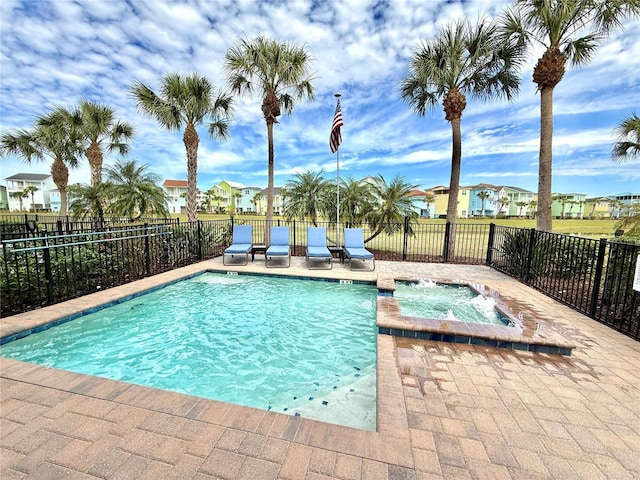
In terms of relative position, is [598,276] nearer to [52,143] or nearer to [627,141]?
[627,141]

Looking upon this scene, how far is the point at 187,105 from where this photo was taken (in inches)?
385

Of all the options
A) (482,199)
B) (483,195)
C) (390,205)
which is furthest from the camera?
(482,199)

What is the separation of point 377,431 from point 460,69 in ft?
35.6

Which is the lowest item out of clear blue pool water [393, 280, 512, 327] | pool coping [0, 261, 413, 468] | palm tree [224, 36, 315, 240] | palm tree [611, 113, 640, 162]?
clear blue pool water [393, 280, 512, 327]

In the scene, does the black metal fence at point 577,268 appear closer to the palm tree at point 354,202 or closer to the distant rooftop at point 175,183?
the palm tree at point 354,202

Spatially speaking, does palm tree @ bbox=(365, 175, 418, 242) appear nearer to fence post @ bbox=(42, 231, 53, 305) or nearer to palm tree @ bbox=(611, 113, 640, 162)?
palm tree @ bbox=(611, 113, 640, 162)

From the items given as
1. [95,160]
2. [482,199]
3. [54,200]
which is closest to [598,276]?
[95,160]

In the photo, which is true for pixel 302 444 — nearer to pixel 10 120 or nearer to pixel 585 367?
pixel 585 367

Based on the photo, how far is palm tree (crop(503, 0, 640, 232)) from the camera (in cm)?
668

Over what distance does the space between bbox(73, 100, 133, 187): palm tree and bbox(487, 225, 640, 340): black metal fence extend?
53.1 ft

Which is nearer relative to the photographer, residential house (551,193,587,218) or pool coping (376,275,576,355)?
pool coping (376,275,576,355)

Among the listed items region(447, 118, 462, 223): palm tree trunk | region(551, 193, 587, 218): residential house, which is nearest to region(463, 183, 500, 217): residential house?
region(551, 193, 587, 218): residential house

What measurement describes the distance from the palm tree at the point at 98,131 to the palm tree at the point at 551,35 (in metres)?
16.5

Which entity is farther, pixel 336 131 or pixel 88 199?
pixel 88 199
